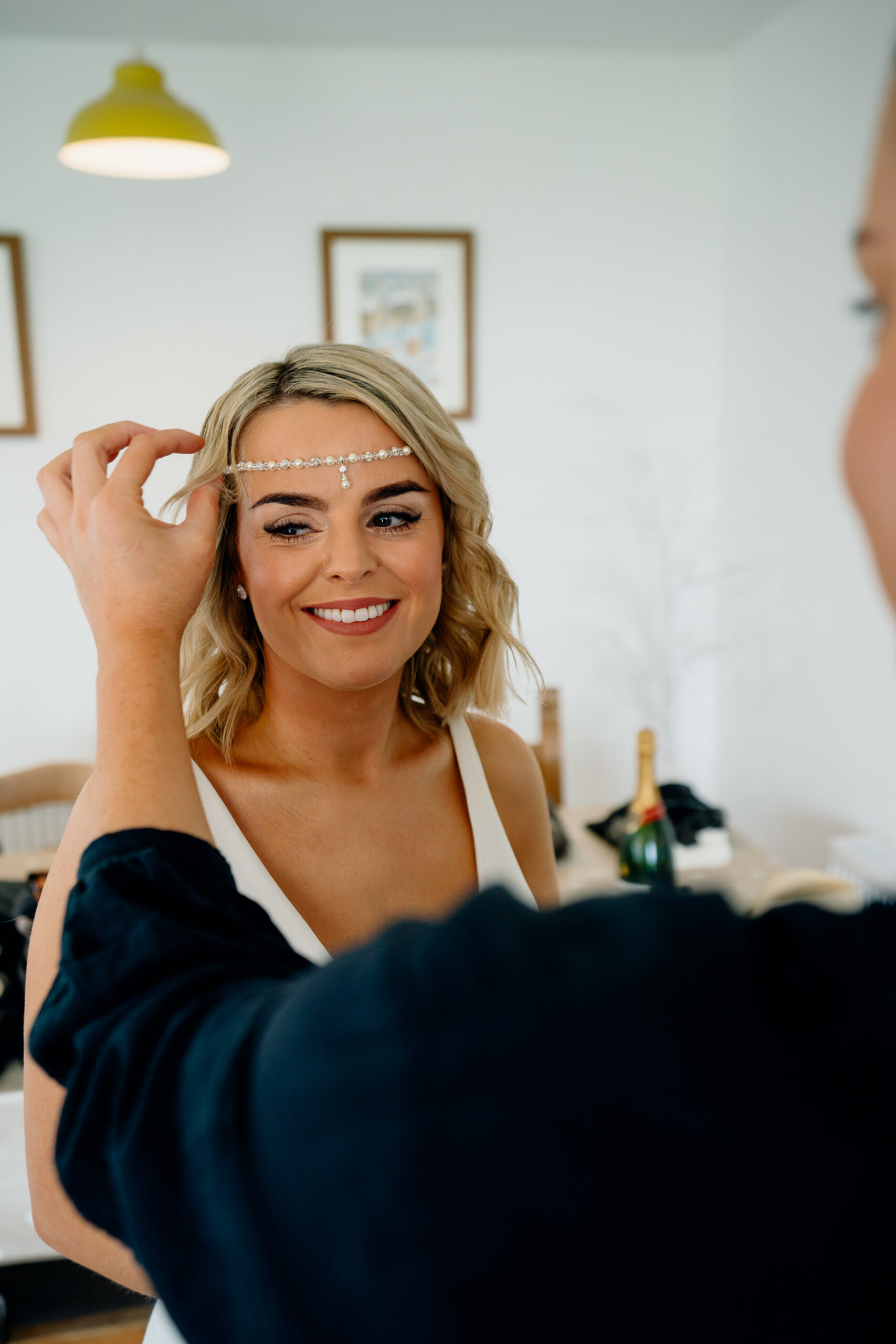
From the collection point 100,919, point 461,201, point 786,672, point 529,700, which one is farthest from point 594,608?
point 100,919

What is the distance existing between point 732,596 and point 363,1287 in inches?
142

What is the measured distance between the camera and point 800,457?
3271 millimetres

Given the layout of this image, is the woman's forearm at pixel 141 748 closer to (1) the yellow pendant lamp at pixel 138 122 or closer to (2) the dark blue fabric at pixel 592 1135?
(2) the dark blue fabric at pixel 592 1135

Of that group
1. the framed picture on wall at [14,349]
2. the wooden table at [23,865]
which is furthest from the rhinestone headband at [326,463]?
the framed picture on wall at [14,349]

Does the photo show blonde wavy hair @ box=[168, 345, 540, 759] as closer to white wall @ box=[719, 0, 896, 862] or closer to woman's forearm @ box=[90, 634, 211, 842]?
woman's forearm @ box=[90, 634, 211, 842]

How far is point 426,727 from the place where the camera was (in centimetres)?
152

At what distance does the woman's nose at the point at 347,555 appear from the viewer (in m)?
1.17

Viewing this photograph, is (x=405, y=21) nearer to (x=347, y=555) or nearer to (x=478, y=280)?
(x=478, y=280)

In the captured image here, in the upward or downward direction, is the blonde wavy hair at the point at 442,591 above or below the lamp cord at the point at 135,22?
below

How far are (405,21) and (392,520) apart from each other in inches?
110

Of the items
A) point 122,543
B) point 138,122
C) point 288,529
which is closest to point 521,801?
point 288,529

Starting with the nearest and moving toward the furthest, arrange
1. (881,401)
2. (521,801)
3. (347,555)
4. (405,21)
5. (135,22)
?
(881,401), (347,555), (521,801), (135,22), (405,21)

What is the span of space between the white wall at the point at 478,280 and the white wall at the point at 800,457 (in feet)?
0.75

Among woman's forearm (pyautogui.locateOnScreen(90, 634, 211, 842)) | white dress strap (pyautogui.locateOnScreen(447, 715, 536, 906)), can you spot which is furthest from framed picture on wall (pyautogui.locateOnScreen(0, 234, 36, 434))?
woman's forearm (pyautogui.locateOnScreen(90, 634, 211, 842))
